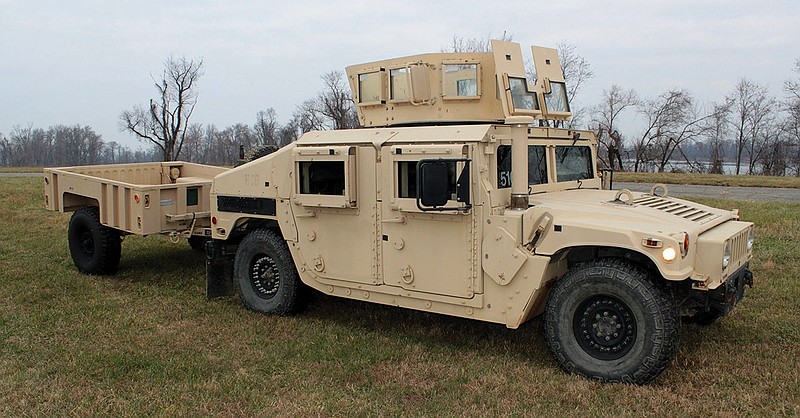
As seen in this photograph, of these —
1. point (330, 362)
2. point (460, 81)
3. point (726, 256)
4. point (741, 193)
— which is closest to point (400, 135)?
point (460, 81)

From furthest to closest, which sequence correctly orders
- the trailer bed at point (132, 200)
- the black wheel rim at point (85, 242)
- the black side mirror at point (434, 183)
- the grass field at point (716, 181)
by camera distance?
the grass field at point (716, 181), the black wheel rim at point (85, 242), the trailer bed at point (132, 200), the black side mirror at point (434, 183)

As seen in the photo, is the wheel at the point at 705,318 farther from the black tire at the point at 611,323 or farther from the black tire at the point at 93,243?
the black tire at the point at 93,243

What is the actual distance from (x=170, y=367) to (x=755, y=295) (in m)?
5.98

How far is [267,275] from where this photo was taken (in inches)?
280

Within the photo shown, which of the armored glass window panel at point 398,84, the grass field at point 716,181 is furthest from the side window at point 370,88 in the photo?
the grass field at point 716,181

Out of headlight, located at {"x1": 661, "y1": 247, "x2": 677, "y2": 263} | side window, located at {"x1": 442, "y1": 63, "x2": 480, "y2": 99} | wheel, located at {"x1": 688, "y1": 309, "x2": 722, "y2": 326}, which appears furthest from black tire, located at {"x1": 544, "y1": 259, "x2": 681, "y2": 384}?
side window, located at {"x1": 442, "y1": 63, "x2": 480, "y2": 99}

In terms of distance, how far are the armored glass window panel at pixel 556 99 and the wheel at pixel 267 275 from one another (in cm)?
299

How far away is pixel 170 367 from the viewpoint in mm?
5531

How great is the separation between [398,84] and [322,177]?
1.18 m

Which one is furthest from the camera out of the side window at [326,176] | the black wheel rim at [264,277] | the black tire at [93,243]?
the black tire at [93,243]

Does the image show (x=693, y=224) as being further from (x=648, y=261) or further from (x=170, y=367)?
(x=170, y=367)

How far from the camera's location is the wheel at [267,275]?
22.5 ft

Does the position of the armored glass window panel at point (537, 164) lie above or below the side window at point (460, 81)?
below

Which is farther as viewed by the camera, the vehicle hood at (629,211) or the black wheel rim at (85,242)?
the black wheel rim at (85,242)
